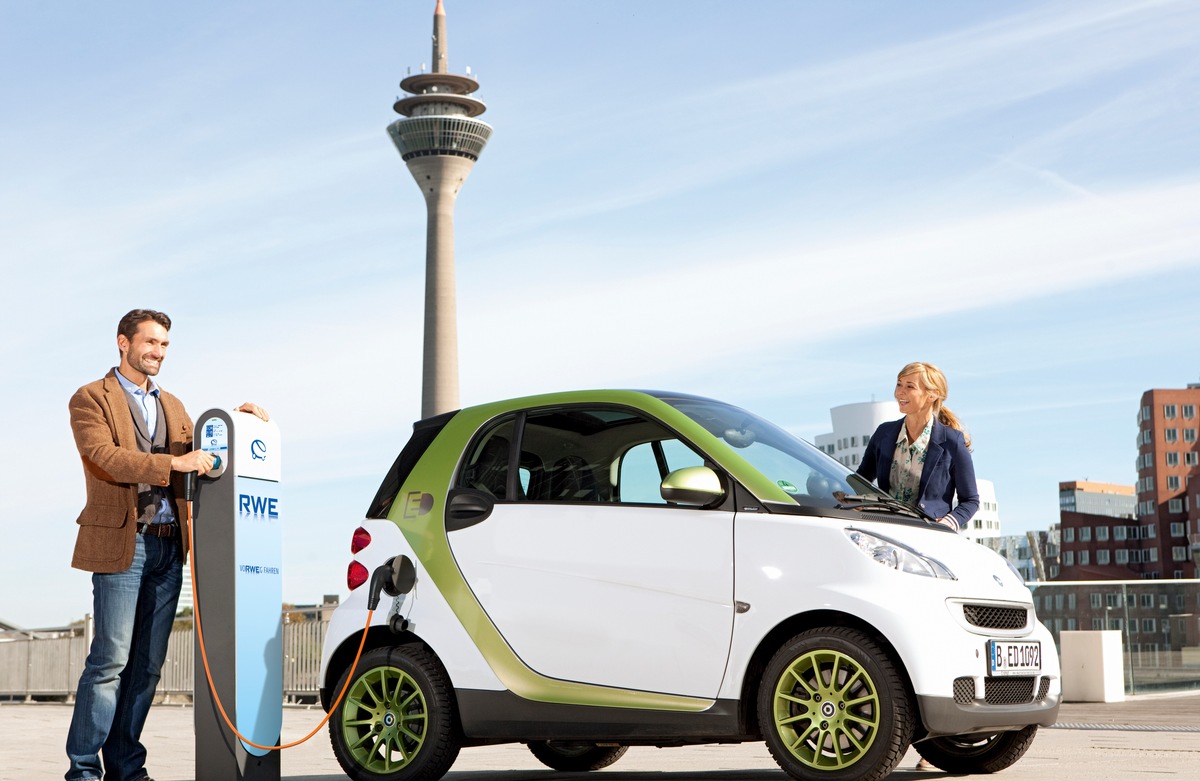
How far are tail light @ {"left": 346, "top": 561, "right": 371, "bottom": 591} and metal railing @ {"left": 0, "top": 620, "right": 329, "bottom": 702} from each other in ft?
35.2

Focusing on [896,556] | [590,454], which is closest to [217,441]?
[590,454]

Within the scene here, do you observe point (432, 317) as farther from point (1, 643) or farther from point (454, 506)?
point (454, 506)

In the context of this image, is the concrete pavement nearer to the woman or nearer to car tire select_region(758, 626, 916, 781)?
car tire select_region(758, 626, 916, 781)

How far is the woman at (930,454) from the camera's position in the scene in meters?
8.10

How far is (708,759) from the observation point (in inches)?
355

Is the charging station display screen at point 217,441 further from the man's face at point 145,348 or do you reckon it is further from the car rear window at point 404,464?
the car rear window at point 404,464

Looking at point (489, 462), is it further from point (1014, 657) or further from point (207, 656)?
point (1014, 657)

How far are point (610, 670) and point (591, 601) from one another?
307 mm

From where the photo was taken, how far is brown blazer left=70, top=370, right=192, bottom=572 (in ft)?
22.1

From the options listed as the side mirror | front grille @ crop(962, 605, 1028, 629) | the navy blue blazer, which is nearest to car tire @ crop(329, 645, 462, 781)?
the side mirror

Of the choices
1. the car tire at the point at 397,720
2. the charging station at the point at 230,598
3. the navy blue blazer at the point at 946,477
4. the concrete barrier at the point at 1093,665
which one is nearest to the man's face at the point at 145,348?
the charging station at the point at 230,598

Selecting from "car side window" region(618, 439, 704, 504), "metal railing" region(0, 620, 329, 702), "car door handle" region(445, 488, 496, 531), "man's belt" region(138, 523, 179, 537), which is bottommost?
"metal railing" region(0, 620, 329, 702)

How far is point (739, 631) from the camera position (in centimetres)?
636

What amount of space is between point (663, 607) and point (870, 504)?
1.01 metres
